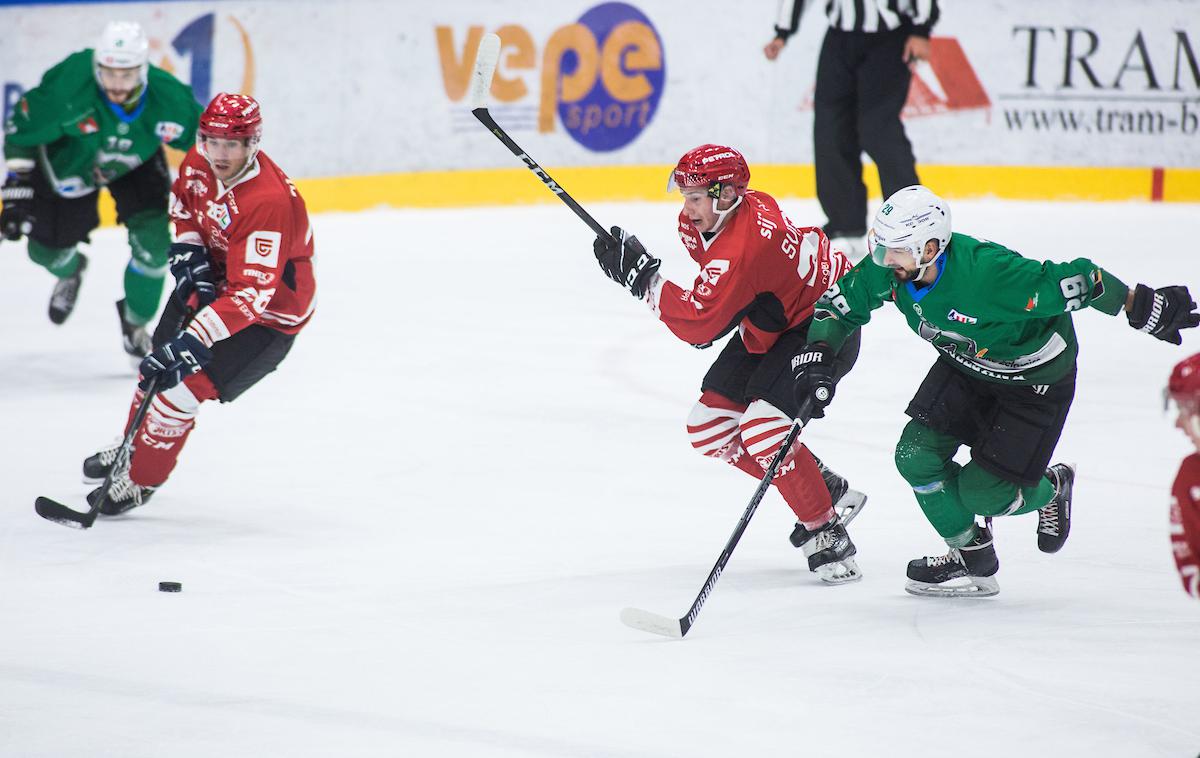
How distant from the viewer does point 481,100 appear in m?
4.28

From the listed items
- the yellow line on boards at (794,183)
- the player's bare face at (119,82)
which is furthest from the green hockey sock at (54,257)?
the yellow line on boards at (794,183)

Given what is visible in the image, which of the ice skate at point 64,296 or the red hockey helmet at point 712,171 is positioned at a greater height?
the red hockey helmet at point 712,171

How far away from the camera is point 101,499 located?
4.04m

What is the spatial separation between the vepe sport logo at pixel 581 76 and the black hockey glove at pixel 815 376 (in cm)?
592

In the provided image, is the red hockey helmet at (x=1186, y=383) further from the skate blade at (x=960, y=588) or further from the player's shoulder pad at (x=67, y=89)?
the player's shoulder pad at (x=67, y=89)

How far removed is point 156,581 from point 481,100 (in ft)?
5.09

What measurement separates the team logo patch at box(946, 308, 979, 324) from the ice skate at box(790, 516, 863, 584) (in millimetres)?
586

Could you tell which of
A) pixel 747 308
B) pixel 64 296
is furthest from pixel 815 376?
pixel 64 296

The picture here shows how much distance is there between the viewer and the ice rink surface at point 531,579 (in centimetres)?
279

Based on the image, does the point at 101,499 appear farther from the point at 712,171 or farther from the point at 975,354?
the point at 975,354

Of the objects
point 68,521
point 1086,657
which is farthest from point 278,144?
point 1086,657

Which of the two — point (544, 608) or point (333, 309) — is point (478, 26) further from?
point (544, 608)

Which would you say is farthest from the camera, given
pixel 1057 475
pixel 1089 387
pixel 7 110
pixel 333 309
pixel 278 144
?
pixel 278 144

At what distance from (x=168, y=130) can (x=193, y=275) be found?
68.5 inches
